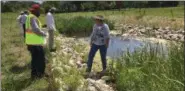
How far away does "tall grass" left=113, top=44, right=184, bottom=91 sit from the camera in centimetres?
805

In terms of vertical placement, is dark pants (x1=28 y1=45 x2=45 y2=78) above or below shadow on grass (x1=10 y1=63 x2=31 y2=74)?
above

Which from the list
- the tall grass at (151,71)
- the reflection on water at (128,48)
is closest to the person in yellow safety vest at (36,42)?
the tall grass at (151,71)

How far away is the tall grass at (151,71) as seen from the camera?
26.4ft

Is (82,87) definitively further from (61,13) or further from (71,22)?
(61,13)

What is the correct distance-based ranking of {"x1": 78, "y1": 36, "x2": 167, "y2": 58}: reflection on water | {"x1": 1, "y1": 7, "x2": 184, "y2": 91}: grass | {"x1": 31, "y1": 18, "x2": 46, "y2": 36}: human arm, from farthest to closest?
{"x1": 78, "y1": 36, "x2": 167, "y2": 58}: reflection on water → {"x1": 31, "y1": 18, "x2": 46, "y2": 36}: human arm → {"x1": 1, "y1": 7, "x2": 184, "y2": 91}: grass

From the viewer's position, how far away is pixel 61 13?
4562cm

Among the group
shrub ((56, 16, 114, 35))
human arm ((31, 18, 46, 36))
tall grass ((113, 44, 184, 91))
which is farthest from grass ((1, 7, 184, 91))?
shrub ((56, 16, 114, 35))

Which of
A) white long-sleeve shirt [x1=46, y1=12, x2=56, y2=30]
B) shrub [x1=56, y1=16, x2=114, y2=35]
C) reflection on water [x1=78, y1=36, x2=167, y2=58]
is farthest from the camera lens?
shrub [x1=56, y1=16, x2=114, y2=35]

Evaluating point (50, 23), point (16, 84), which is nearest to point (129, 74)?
point (16, 84)

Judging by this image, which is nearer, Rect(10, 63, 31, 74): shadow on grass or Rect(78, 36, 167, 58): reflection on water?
Rect(78, 36, 167, 58): reflection on water

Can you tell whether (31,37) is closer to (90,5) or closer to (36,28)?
(36,28)

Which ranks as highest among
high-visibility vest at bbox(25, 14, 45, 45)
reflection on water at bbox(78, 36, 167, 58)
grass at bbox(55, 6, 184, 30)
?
high-visibility vest at bbox(25, 14, 45, 45)

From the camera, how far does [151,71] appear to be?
9.26 metres

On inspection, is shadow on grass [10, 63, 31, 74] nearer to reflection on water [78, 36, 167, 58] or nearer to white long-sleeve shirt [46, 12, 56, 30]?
reflection on water [78, 36, 167, 58]
